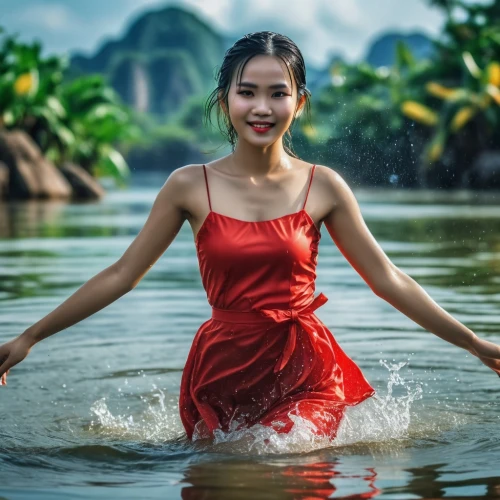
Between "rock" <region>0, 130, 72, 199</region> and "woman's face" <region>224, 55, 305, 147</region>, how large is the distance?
35353 mm

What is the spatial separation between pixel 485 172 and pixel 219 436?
41649 millimetres

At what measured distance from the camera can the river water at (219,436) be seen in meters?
3.65

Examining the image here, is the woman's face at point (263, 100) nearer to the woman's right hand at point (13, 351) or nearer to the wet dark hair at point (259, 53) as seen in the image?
the wet dark hair at point (259, 53)

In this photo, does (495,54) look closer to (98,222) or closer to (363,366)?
(98,222)

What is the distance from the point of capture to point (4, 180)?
36688 millimetres

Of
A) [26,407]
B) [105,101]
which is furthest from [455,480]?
[105,101]

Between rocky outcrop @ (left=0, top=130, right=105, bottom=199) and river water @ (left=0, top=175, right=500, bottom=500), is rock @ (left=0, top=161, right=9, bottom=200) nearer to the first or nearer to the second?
rocky outcrop @ (left=0, top=130, right=105, bottom=199)

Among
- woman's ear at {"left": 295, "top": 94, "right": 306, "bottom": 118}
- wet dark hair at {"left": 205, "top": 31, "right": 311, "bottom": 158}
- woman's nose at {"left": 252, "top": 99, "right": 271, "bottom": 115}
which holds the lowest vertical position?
woman's nose at {"left": 252, "top": 99, "right": 271, "bottom": 115}

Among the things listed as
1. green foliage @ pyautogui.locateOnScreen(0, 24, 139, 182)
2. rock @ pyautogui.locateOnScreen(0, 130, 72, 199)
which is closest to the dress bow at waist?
rock @ pyautogui.locateOnScreen(0, 130, 72, 199)

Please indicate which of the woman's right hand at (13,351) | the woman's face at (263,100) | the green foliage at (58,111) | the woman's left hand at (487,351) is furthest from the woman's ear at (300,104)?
the green foliage at (58,111)

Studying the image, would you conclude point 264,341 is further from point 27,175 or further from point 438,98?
point 438,98

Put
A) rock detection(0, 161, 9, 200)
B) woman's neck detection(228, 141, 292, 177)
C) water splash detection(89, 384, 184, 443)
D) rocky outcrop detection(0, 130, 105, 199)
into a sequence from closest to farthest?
woman's neck detection(228, 141, 292, 177)
water splash detection(89, 384, 184, 443)
rock detection(0, 161, 9, 200)
rocky outcrop detection(0, 130, 105, 199)

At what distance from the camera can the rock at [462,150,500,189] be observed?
43875mm

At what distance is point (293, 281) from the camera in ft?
12.5
